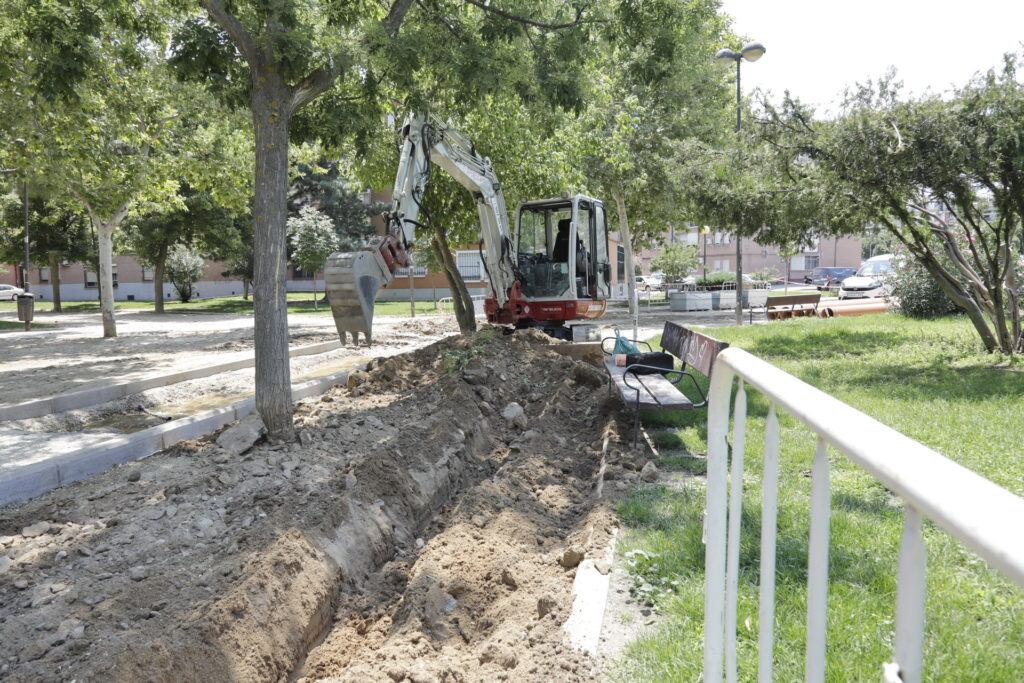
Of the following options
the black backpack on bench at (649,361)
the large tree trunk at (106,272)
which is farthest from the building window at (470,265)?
the black backpack on bench at (649,361)

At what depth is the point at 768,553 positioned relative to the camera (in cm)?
156

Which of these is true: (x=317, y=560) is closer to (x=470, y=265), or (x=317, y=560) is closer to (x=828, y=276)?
(x=470, y=265)

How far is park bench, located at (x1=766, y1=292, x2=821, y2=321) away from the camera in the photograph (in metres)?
20.8

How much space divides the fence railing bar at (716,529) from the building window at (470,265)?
121ft

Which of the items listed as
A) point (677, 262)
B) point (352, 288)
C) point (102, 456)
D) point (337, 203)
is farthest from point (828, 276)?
point (102, 456)

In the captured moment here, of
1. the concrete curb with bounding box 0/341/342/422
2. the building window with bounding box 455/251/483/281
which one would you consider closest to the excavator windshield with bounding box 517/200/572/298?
the concrete curb with bounding box 0/341/342/422

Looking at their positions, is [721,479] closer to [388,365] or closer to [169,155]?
[388,365]

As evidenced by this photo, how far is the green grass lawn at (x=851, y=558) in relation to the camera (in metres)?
2.79

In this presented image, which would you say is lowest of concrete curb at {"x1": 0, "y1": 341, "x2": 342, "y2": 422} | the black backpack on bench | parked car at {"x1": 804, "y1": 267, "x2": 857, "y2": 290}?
concrete curb at {"x1": 0, "y1": 341, "x2": 342, "y2": 422}

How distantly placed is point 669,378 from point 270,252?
4.71 m

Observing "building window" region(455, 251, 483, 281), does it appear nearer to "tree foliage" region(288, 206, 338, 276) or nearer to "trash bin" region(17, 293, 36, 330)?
"tree foliage" region(288, 206, 338, 276)

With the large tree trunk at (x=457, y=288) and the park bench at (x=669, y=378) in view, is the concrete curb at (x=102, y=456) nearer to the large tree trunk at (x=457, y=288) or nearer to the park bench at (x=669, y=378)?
the park bench at (x=669, y=378)

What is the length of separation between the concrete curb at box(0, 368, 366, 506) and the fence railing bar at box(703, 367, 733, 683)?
524cm

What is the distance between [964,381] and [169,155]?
1443 centimetres
